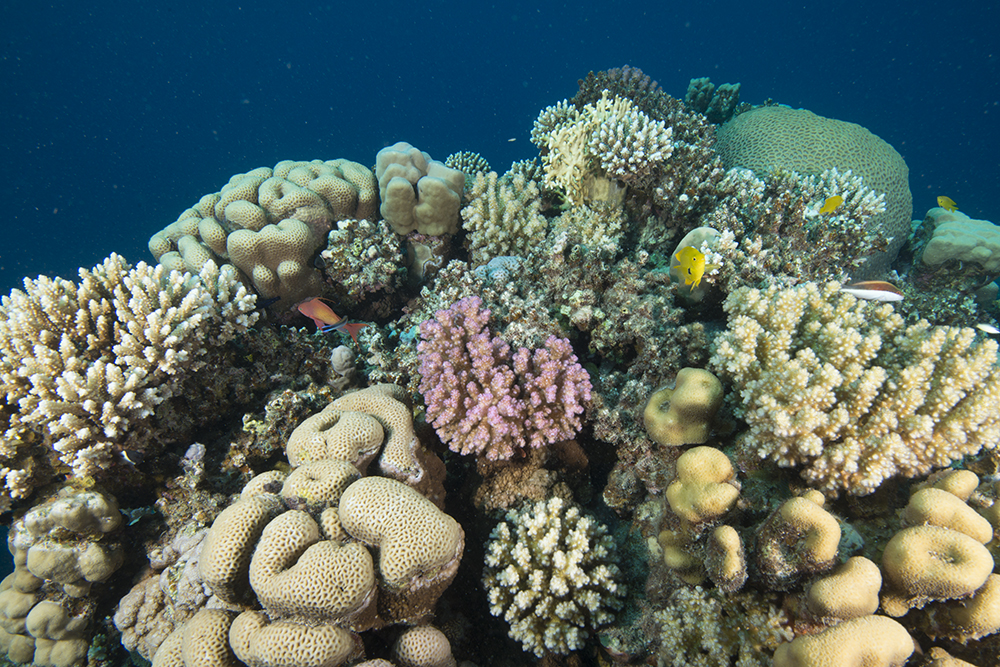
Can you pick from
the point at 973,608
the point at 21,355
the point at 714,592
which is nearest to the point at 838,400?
the point at 973,608

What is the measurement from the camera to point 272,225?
466 centimetres

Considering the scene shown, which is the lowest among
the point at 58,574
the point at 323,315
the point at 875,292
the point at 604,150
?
the point at 875,292

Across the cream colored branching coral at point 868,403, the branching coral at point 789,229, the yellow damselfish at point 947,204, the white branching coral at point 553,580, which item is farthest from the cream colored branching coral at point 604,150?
the yellow damselfish at point 947,204

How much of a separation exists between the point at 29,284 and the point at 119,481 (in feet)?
5.99

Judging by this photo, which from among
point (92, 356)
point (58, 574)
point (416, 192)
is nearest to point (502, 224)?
point (416, 192)

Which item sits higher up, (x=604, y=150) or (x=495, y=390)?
(x=604, y=150)

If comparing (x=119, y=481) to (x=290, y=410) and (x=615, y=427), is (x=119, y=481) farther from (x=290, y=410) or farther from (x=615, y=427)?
(x=615, y=427)

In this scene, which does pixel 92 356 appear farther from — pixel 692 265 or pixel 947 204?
pixel 947 204

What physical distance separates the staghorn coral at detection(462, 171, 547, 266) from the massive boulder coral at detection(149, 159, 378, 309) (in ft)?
4.72

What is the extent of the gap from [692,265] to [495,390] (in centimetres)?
192

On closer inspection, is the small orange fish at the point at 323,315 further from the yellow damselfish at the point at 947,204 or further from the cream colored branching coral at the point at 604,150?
the yellow damselfish at the point at 947,204

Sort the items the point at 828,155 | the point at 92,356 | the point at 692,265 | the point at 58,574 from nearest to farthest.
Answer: the point at 58,574
the point at 692,265
the point at 92,356
the point at 828,155

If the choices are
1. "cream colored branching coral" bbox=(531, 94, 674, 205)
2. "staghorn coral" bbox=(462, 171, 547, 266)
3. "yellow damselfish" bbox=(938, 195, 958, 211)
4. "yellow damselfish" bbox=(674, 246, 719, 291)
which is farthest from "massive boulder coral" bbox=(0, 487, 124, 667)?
"yellow damselfish" bbox=(938, 195, 958, 211)

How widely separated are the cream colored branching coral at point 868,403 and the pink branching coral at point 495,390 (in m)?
1.20
